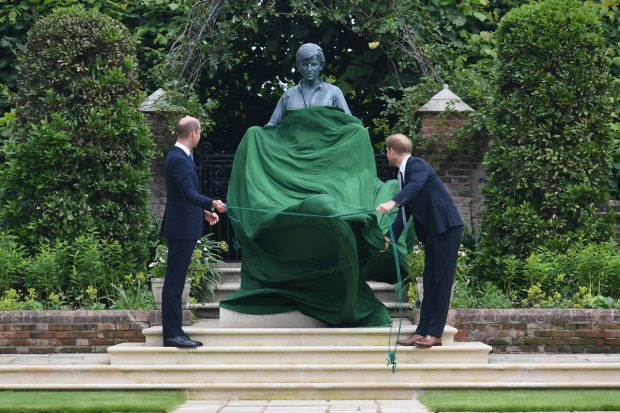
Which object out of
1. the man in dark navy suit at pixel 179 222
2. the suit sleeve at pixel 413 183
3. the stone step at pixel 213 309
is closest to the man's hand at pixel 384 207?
the suit sleeve at pixel 413 183

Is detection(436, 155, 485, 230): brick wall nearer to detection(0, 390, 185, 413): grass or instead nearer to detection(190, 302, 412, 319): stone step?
detection(190, 302, 412, 319): stone step

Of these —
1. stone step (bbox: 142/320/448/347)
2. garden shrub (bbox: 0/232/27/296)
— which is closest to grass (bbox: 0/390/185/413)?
stone step (bbox: 142/320/448/347)

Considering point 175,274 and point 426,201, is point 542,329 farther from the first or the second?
point 175,274

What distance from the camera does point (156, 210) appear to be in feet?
40.7

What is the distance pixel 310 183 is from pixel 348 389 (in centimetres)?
203

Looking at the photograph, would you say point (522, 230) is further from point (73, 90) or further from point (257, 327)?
point (73, 90)

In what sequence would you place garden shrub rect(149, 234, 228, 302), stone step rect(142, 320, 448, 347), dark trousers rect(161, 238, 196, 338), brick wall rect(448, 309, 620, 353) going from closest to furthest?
dark trousers rect(161, 238, 196, 338) < stone step rect(142, 320, 448, 347) < brick wall rect(448, 309, 620, 353) < garden shrub rect(149, 234, 228, 302)

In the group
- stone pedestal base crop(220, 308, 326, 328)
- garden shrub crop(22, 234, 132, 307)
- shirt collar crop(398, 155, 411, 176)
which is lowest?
stone pedestal base crop(220, 308, 326, 328)

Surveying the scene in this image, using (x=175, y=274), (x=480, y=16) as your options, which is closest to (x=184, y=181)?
(x=175, y=274)

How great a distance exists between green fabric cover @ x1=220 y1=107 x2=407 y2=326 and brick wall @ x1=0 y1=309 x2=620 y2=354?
968 mm

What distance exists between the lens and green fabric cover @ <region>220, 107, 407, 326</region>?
846 centimetres

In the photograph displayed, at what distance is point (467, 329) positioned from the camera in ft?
30.9

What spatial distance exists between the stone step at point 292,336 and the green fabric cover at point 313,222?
0.23 meters

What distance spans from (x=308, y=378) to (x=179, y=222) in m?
1.51
